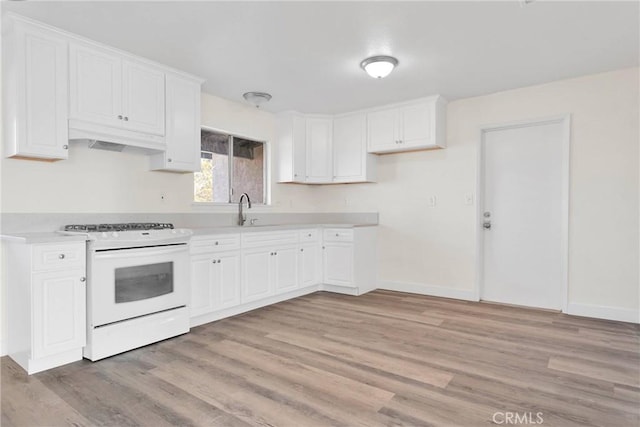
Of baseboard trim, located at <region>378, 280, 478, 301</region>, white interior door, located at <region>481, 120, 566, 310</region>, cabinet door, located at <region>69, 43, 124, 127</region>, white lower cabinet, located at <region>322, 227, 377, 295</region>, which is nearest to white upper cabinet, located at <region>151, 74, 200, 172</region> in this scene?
cabinet door, located at <region>69, 43, 124, 127</region>

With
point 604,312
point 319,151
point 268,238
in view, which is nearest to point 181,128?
point 268,238

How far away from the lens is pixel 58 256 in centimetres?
246

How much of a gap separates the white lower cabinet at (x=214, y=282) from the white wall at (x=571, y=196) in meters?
2.17

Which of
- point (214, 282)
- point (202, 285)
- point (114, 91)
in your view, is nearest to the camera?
point (114, 91)

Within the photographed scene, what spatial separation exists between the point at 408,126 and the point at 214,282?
9.25 ft

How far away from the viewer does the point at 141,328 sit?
2836 millimetres

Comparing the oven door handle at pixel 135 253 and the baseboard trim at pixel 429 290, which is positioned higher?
the oven door handle at pixel 135 253

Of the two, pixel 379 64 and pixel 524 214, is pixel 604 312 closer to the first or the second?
pixel 524 214

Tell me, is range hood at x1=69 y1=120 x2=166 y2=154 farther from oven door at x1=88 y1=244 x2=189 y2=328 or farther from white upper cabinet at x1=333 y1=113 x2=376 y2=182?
white upper cabinet at x1=333 y1=113 x2=376 y2=182

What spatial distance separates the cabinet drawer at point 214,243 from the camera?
3.33m

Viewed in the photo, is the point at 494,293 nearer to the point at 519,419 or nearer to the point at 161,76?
the point at 519,419

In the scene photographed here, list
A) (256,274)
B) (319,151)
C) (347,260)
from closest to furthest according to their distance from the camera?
(256,274) < (347,260) < (319,151)

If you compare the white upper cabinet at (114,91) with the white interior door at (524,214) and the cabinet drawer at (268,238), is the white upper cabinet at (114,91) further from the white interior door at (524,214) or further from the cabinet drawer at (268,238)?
the white interior door at (524,214)

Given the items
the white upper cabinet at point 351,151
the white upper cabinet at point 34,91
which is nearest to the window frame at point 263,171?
the white upper cabinet at point 351,151
